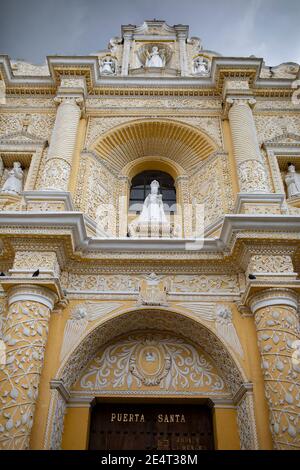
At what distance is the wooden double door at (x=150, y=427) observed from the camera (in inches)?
228

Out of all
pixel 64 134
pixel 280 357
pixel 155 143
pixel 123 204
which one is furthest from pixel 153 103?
pixel 280 357

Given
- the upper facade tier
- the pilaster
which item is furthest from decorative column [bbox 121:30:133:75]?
the pilaster

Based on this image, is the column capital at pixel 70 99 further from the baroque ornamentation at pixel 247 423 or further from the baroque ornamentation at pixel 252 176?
the baroque ornamentation at pixel 247 423

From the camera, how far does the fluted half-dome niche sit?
27.3ft

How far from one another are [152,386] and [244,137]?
15.3ft

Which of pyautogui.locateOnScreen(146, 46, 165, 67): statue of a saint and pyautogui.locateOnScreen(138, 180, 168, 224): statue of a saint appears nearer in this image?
pyautogui.locateOnScreen(138, 180, 168, 224): statue of a saint

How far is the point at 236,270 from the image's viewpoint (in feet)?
20.6

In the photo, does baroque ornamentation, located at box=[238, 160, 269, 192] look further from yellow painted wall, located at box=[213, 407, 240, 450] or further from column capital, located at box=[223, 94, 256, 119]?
yellow painted wall, located at box=[213, 407, 240, 450]

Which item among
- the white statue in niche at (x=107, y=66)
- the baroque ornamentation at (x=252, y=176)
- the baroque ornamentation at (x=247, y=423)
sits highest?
the white statue in niche at (x=107, y=66)

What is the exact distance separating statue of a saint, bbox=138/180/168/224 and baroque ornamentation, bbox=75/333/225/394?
1.97 metres

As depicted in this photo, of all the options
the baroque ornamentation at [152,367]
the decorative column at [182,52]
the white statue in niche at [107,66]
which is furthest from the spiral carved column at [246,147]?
the white statue in niche at [107,66]

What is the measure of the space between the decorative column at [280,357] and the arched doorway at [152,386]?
45cm

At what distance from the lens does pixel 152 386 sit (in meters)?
6.00
